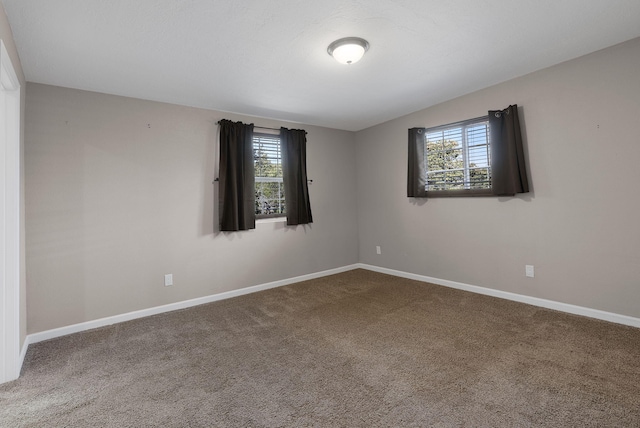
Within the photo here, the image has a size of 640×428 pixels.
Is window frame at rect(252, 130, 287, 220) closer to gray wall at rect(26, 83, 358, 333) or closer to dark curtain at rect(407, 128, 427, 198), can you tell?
gray wall at rect(26, 83, 358, 333)

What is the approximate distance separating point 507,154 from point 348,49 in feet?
6.82

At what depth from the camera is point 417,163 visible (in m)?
4.13

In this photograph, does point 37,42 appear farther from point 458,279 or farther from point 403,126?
point 458,279

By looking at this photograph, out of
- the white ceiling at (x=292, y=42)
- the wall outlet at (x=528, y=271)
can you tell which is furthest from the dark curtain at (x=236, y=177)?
the wall outlet at (x=528, y=271)

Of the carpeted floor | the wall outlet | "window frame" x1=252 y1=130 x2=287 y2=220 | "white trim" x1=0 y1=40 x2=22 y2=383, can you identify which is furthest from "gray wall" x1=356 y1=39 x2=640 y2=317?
"white trim" x1=0 y1=40 x2=22 y2=383

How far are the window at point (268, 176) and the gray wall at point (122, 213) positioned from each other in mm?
246

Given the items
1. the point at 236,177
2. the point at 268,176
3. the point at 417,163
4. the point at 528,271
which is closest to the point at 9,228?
the point at 236,177

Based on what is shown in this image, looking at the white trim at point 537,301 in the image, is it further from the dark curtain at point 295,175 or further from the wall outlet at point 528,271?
the dark curtain at point 295,175

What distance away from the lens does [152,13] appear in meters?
1.96

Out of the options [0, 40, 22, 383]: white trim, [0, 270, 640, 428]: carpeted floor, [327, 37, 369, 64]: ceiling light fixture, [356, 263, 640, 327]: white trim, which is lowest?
[0, 270, 640, 428]: carpeted floor

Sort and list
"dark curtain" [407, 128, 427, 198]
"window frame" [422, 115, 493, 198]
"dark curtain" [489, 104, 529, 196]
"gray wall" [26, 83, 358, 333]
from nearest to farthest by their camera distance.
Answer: "gray wall" [26, 83, 358, 333]
"dark curtain" [489, 104, 529, 196]
"window frame" [422, 115, 493, 198]
"dark curtain" [407, 128, 427, 198]

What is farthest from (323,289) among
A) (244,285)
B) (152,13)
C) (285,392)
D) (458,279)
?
(152,13)

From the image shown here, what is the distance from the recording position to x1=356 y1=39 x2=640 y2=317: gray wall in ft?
8.48

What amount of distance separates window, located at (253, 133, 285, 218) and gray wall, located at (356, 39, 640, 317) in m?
2.08
